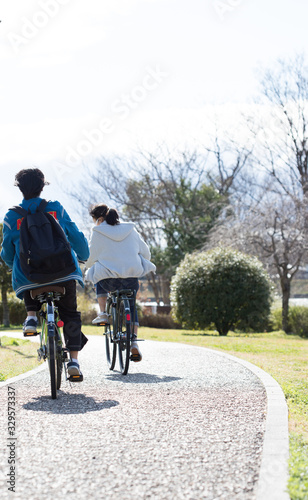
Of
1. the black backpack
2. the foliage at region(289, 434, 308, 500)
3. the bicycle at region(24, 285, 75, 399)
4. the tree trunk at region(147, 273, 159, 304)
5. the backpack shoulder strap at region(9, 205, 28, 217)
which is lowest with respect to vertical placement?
the foliage at region(289, 434, 308, 500)

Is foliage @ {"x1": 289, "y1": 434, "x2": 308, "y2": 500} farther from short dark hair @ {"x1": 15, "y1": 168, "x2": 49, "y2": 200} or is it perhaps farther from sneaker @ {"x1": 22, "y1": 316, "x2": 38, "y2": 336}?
short dark hair @ {"x1": 15, "y1": 168, "x2": 49, "y2": 200}

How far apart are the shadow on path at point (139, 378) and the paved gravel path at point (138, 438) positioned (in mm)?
19

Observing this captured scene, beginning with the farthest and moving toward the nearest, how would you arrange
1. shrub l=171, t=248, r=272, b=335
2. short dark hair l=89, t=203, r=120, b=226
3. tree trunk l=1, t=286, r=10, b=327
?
tree trunk l=1, t=286, r=10, b=327 → shrub l=171, t=248, r=272, b=335 → short dark hair l=89, t=203, r=120, b=226

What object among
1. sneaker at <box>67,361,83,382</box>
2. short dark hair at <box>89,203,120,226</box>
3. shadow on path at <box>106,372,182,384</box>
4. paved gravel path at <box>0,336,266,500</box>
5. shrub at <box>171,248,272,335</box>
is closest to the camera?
paved gravel path at <box>0,336,266,500</box>

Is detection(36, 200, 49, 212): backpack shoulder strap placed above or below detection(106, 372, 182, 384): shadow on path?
above

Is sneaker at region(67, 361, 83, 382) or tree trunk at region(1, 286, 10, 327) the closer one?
sneaker at region(67, 361, 83, 382)

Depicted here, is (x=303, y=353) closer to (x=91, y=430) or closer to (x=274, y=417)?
(x=274, y=417)

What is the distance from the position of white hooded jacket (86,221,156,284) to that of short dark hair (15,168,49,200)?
1.76 m

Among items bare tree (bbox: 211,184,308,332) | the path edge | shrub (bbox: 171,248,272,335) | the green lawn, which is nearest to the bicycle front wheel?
the green lawn

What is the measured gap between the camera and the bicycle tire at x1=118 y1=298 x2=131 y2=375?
235 inches

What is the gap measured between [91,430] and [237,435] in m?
0.87

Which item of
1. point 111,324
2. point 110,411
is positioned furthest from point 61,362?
point 111,324

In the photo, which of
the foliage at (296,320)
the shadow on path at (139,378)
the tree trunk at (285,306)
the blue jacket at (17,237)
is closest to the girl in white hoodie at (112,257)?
the shadow on path at (139,378)

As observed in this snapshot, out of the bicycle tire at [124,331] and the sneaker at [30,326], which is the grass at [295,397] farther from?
the sneaker at [30,326]
